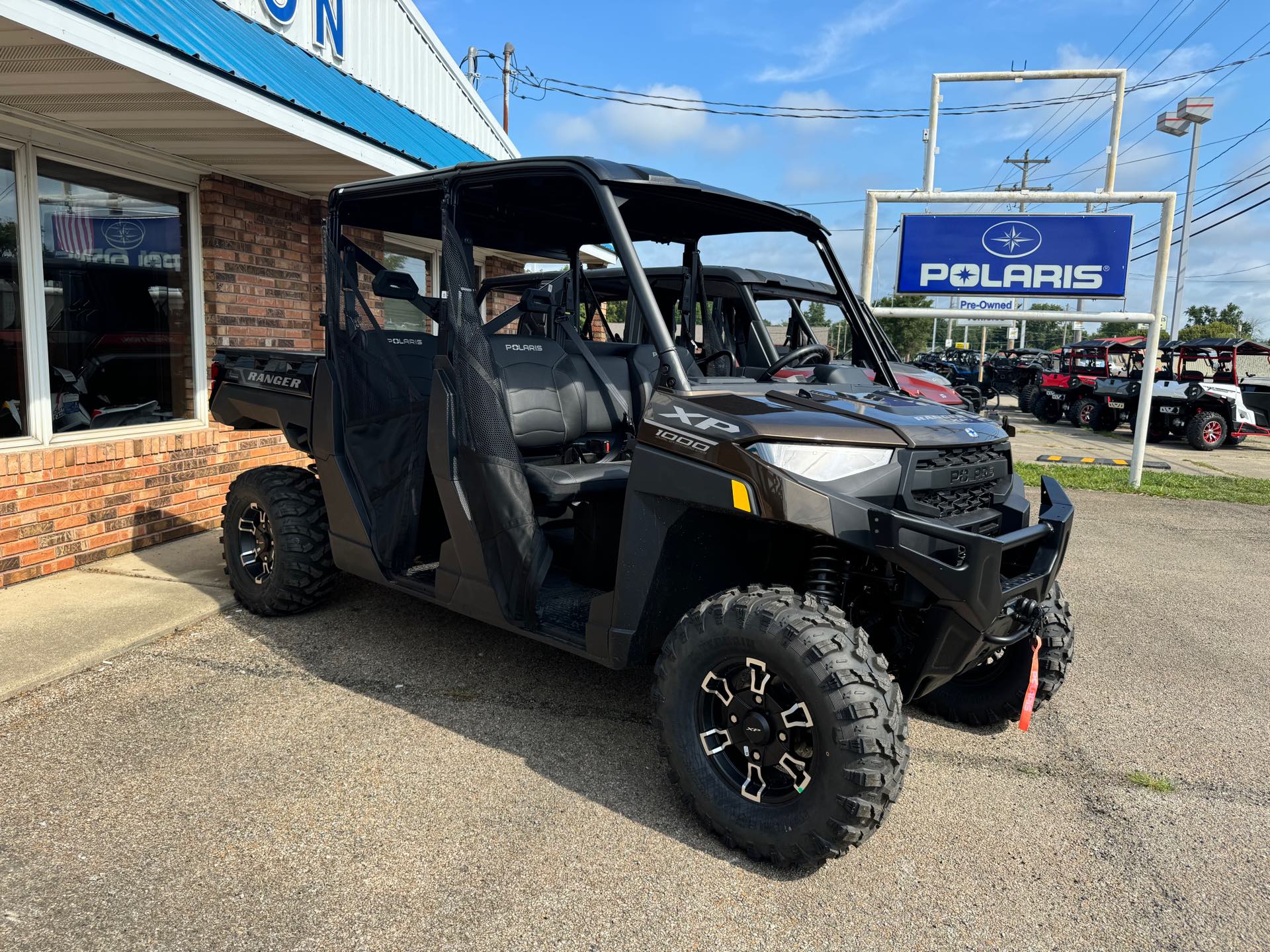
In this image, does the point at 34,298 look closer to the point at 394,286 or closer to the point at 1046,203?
the point at 394,286

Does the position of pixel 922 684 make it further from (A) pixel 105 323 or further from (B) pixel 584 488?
(A) pixel 105 323

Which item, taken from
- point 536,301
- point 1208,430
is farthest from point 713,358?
point 1208,430

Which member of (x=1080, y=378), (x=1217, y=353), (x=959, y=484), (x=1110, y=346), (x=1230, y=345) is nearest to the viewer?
(x=959, y=484)

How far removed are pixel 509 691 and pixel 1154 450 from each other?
608 inches

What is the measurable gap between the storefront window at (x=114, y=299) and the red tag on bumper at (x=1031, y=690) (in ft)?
19.3

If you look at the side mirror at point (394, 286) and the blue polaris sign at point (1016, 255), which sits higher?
the blue polaris sign at point (1016, 255)

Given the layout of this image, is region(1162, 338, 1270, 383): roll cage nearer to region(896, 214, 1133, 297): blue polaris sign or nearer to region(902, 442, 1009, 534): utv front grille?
region(896, 214, 1133, 297): blue polaris sign

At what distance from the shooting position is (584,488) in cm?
359

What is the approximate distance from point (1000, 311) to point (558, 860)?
9.50 m

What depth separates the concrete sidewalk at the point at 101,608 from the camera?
4078 millimetres

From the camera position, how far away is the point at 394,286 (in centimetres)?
389

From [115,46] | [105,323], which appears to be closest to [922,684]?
[115,46]

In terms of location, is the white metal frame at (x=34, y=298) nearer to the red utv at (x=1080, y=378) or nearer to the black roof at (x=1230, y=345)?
the black roof at (x=1230, y=345)

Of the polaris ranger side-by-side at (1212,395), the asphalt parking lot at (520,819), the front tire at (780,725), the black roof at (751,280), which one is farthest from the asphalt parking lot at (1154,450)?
the front tire at (780,725)
